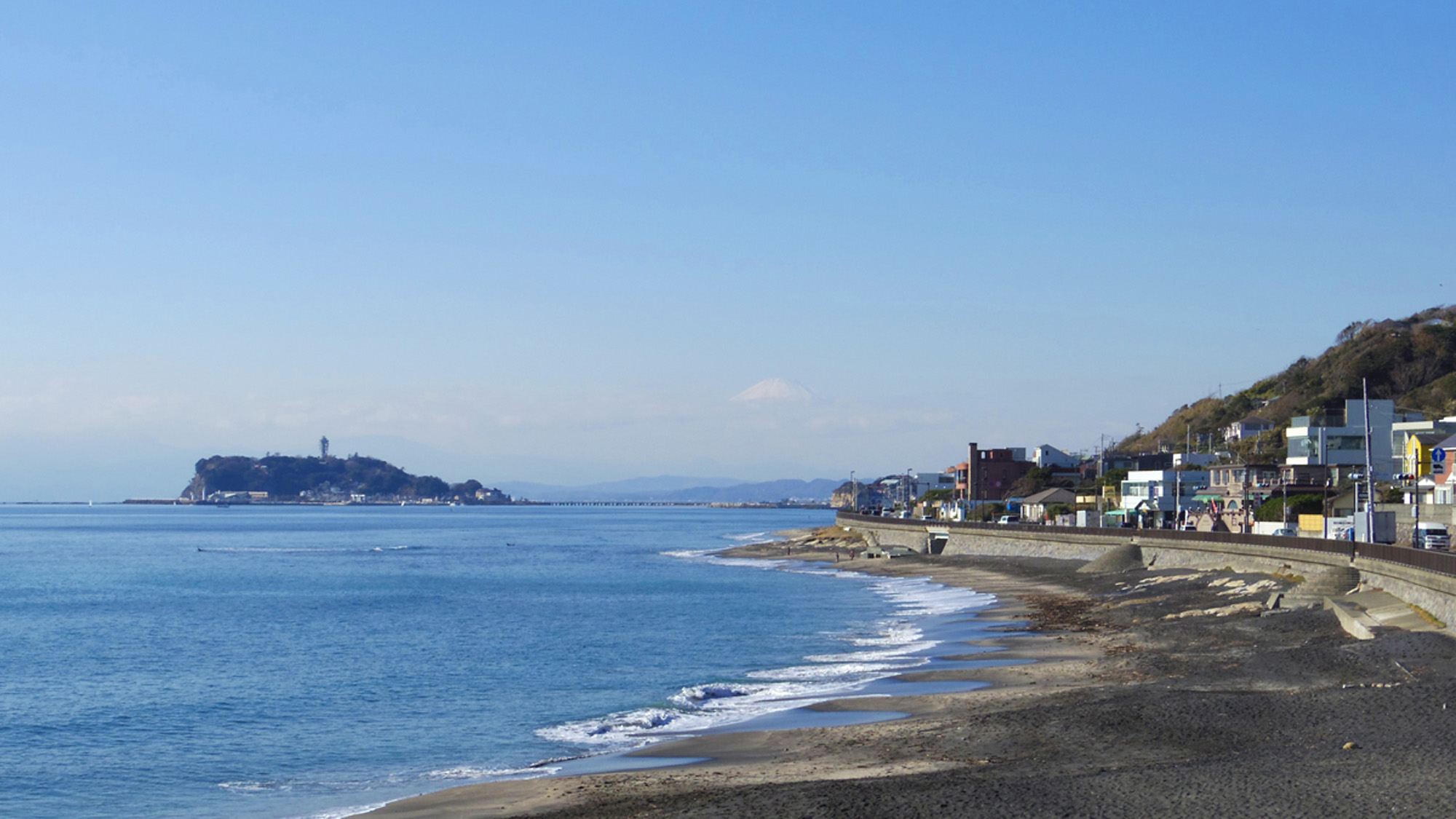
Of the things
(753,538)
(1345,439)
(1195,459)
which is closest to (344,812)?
(1345,439)

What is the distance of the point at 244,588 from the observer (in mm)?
85875

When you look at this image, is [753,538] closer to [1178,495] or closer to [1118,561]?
[1178,495]

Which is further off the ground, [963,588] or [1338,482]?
[1338,482]

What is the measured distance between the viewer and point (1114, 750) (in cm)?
2242

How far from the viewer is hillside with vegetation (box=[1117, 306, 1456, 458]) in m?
154

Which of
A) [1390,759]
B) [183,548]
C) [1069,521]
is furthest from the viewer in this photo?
[183,548]

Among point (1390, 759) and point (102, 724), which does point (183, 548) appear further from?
point (1390, 759)

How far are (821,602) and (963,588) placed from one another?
10334 mm

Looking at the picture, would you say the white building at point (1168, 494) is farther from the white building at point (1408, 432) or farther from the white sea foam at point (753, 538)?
the white sea foam at point (753, 538)

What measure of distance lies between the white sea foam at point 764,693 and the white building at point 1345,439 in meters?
56.8

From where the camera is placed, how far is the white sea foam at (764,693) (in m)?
30.4

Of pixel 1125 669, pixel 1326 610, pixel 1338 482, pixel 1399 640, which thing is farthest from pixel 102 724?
pixel 1338 482

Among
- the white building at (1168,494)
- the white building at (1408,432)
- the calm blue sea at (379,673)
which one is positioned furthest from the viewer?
the white building at (1168,494)

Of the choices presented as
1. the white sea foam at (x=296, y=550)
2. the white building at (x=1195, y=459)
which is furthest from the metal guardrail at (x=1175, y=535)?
the white sea foam at (x=296, y=550)
